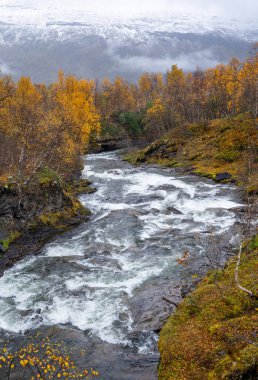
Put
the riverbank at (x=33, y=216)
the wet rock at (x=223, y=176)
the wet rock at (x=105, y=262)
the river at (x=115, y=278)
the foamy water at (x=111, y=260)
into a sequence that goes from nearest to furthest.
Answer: the river at (x=115, y=278)
the foamy water at (x=111, y=260)
the wet rock at (x=105, y=262)
the riverbank at (x=33, y=216)
the wet rock at (x=223, y=176)

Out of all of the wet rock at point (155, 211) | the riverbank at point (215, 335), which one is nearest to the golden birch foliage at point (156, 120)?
the wet rock at point (155, 211)

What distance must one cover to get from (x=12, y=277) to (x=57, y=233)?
6.88m

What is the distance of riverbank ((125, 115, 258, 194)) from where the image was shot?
43406mm

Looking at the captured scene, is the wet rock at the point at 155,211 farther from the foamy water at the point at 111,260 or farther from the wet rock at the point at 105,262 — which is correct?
the wet rock at the point at 105,262

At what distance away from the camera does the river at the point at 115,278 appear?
13930 millimetres

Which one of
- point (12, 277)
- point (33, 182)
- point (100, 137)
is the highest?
point (33, 182)

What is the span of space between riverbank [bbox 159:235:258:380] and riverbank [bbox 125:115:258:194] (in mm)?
25127

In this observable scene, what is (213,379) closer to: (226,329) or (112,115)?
(226,329)

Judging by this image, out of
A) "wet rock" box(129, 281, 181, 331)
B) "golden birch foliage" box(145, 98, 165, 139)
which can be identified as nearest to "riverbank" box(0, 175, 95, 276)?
"wet rock" box(129, 281, 181, 331)

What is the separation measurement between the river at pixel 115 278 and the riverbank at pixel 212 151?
871cm

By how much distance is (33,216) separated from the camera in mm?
26172

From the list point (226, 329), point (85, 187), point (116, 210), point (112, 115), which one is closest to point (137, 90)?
point (112, 115)

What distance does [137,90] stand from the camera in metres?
128

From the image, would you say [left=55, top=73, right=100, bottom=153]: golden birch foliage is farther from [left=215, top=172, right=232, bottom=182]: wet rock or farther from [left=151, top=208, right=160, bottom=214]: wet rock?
[left=215, top=172, right=232, bottom=182]: wet rock
